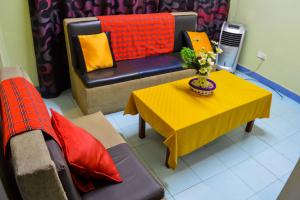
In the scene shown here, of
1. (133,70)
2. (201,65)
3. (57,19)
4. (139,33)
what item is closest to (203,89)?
(201,65)

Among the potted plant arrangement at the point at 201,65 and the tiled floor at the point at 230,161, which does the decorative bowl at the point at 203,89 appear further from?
the tiled floor at the point at 230,161

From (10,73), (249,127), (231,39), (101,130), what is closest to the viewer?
(10,73)

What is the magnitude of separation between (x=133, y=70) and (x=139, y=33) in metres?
0.56

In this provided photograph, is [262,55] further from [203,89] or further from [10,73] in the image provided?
[10,73]

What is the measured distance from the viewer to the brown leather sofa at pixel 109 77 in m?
2.48

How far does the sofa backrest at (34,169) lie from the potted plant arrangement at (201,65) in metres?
1.42

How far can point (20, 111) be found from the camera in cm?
121

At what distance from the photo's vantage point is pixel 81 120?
75.4 inches

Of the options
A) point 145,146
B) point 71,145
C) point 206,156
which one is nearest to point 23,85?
point 71,145

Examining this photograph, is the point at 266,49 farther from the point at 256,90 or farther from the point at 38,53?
the point at 38,53

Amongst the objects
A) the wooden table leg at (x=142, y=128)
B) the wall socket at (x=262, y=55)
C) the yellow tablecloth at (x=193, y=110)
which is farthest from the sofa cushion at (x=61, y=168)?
the wall socket at (x=262, y=55)

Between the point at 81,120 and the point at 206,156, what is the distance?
3.71ft

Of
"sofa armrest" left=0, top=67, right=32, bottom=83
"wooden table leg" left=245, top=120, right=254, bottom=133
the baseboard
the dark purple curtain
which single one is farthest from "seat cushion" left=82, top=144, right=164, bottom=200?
the baseboard

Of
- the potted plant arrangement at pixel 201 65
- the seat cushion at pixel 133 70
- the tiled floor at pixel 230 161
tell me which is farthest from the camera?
the seat cushion at pixel 133 70
